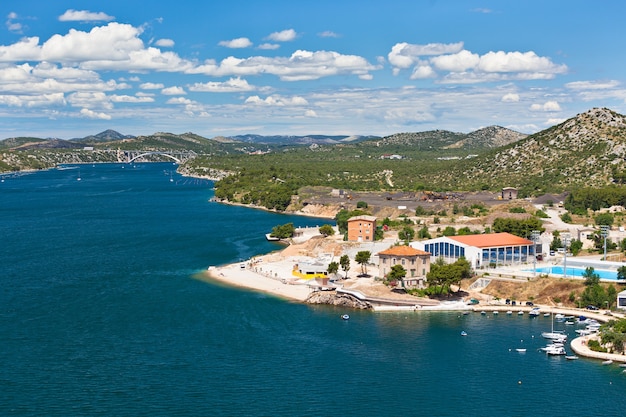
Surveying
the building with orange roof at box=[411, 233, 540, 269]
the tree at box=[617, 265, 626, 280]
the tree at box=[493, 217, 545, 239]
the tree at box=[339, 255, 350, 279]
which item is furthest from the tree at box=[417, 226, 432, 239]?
the tree at box=[617, 265, 626, 280]

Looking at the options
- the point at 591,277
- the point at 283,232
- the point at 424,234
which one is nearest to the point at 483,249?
the point at 591,277

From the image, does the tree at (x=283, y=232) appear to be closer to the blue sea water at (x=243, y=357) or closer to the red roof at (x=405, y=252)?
the blue sea water at (x=243, y=357)

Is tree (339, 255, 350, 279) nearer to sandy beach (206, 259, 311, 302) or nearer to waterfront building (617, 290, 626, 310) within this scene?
sandy beach (206, 259, 311, 302)

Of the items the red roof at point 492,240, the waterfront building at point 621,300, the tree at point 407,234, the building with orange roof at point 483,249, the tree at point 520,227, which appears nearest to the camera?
the waterfront building at point 621,300

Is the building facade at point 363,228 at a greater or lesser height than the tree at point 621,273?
greater

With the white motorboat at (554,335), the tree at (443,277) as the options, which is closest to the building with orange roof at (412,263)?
the tree at (443,277)

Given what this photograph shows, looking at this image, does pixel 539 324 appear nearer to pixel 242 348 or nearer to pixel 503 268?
pixel 503 268
